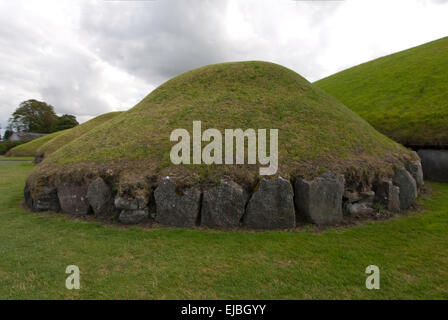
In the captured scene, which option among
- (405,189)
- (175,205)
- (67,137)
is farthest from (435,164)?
(67,137)

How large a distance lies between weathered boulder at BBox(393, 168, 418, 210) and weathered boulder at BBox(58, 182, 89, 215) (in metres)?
11.1

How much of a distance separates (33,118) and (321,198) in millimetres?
93356

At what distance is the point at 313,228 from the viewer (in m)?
6.14

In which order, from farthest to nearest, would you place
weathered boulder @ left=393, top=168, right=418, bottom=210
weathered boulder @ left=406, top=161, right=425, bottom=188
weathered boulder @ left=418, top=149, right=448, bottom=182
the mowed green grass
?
weathered boulder @ left=418, top=149, right=448, bottom=182, weathered boulder @ left=406, top=161, right=425, bottom=188, weathered boulder @ left=393, top=168, right=418, bottom=210, the mowed green grass

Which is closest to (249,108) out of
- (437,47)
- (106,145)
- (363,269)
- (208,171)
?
(208,171)

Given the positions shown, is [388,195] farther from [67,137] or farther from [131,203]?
[67,137]

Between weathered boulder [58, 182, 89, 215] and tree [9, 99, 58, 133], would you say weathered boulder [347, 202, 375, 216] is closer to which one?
weathered boulder [58, 182, 89, 215]

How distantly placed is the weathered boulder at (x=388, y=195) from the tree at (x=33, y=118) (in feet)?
291

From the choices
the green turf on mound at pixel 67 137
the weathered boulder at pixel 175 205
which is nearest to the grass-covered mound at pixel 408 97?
the weathered boulder at pixel 175 205

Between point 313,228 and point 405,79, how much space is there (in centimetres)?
2383

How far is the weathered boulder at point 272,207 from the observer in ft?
20.4

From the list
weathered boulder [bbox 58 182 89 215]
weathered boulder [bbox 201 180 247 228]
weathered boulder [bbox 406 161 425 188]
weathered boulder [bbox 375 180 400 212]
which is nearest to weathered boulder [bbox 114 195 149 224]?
weathered boulder [bbox 58 182 89 215]

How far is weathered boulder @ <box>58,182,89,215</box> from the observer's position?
7.02 meters
